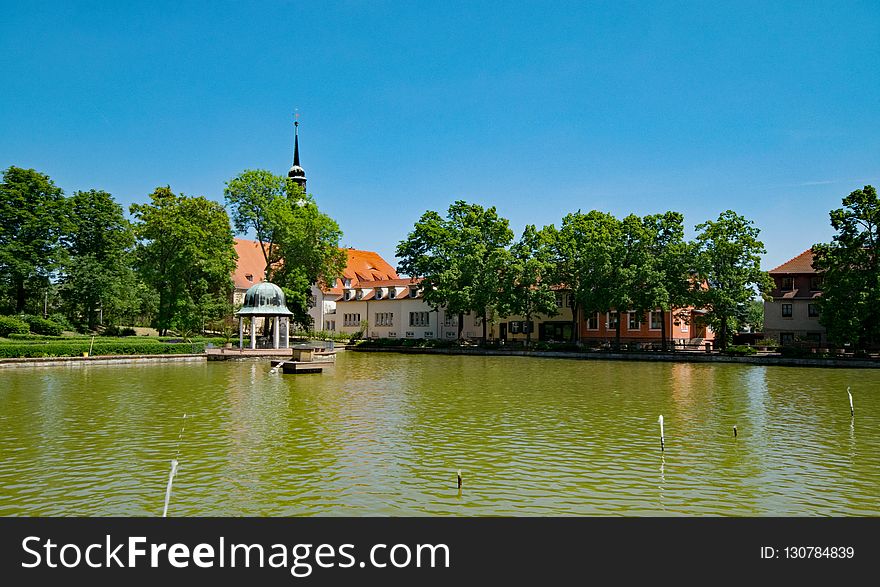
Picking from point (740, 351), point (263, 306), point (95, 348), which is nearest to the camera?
point (95, 348)

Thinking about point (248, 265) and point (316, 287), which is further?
point (248, 265)

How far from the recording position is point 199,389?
1052 inches

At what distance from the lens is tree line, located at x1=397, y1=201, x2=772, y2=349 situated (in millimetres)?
47969

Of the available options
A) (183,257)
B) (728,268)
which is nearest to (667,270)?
(728,268)

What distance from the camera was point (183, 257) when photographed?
5222cm

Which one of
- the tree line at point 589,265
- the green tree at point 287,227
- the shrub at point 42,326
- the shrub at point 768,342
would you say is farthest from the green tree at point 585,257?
the shrub at point 42,326

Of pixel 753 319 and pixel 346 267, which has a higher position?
pixel 346 267

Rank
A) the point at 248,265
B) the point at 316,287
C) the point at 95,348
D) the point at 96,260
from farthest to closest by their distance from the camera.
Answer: the point at 248,265 < the point at 316,287 < the point at 96,260 < the point at 95,348

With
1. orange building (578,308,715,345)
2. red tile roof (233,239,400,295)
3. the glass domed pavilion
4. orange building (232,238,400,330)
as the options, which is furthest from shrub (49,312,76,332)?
orange building (578,308,715,345)

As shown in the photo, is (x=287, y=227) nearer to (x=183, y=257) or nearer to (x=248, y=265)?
(x=183, y=257)

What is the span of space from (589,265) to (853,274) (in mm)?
18182

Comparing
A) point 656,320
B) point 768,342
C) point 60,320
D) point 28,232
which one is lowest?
point 768,342
